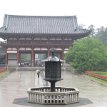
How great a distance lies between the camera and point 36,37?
220ft

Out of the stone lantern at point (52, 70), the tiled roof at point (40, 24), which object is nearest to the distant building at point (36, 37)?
the tiled roof at point (40, 24)

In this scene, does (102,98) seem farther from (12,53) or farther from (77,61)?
(12,53)

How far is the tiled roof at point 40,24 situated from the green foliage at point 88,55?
14886mm

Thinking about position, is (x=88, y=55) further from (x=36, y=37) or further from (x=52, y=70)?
(x=52, y=70)

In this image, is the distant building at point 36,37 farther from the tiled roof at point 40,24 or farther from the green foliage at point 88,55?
the green foliage at point 88,55

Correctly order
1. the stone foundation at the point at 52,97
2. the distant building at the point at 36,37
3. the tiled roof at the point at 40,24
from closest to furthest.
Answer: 1. the stone foundation at the point at 52,97
2. the distant building at the point at 36,37
3. the tiled roof at the point at 40,24

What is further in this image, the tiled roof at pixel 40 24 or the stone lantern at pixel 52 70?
the tiled roof at pixel 40 24

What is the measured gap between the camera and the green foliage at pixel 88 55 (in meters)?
49.1

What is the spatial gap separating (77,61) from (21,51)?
1931cm

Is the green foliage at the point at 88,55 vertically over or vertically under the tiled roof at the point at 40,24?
under

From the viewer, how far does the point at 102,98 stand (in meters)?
21.0

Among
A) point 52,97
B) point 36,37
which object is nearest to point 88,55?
point 36,37

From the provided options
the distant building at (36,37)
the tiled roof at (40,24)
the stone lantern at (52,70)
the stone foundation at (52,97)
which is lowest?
the stone foundation at (52,97)

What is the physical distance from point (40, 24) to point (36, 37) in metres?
4.39
